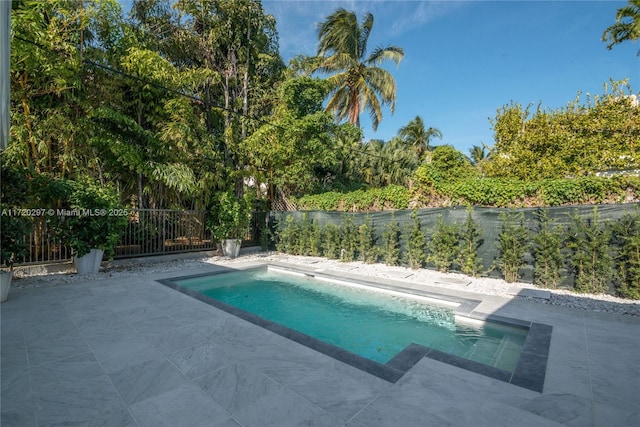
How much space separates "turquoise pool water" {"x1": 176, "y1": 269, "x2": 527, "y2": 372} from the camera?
3.39m

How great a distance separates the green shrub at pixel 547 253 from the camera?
5.19 m

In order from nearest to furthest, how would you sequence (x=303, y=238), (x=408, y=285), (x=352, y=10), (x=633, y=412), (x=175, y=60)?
(x=633, y=412)
(x=408, y=285)
(x=303, y=238)
(x=175, y=60)
(x=352, y=10)

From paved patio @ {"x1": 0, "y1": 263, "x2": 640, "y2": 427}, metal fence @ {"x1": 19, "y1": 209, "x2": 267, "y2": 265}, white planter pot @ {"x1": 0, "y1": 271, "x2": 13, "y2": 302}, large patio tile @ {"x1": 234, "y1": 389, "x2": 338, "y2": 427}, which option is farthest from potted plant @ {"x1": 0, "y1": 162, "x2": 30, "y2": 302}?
large patio tile @ {"x1": 234, "y1": 389, "x2": 338, "y2": 427}

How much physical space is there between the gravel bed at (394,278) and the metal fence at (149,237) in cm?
42

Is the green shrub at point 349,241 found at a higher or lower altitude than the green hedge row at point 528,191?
lower

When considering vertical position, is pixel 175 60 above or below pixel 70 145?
above

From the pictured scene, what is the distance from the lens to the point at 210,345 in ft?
9.57

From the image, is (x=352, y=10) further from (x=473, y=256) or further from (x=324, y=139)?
(x=473, y=256)

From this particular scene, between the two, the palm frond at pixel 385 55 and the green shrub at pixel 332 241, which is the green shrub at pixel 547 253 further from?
the palm frond at pixel 385 55

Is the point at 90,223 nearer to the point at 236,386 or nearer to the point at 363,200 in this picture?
the point at 236,386

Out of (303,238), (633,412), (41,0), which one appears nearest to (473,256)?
(633,412)

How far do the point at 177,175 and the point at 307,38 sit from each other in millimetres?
9580

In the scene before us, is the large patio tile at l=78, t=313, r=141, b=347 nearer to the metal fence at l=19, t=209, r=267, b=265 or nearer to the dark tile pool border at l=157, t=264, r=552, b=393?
the dark tile pool border at l=157, t=264, r=552, b=393

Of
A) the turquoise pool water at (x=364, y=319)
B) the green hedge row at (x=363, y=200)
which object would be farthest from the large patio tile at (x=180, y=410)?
the green hedge row at (x=363, y=200)
